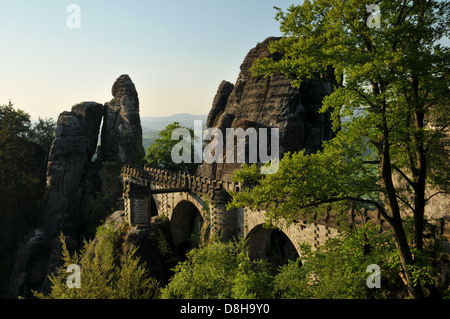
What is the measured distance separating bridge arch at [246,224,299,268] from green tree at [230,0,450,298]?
10845 millimetres

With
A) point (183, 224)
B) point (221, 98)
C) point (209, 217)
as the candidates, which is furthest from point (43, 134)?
point (209, 217)

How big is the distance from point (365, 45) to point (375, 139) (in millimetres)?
3151

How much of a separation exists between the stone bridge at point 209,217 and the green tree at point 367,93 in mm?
5419

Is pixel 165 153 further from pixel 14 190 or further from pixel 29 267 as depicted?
pixel 29 267

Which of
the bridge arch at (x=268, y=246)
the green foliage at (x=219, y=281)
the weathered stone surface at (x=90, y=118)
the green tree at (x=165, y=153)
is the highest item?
the weathered stone surface at (x=90, y=118)

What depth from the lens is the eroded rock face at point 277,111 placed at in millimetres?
34812

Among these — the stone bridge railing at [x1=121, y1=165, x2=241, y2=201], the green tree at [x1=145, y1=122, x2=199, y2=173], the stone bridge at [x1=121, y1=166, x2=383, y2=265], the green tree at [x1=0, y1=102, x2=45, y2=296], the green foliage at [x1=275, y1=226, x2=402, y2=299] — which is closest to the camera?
the green foliage at [x1=275, y1=226, x2=402, y2=299]

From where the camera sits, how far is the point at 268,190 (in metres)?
10.0

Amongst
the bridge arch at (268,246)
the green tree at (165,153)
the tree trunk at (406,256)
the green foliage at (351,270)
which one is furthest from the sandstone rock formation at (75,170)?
the tree trunk at (406,256)

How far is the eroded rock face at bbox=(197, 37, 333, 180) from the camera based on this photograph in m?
34.8

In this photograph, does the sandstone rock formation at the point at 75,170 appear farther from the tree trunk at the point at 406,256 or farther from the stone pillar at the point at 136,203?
the tree trunk at the point at 406,256

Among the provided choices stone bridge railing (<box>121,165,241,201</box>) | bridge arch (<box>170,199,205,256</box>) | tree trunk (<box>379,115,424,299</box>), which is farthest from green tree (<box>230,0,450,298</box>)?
bridge arch (<box>170,199,205,256</box>)

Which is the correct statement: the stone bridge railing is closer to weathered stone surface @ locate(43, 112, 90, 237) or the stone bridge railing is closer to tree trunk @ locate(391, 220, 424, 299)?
weathered stone surface @ locate(43, 112, 90, 237)
